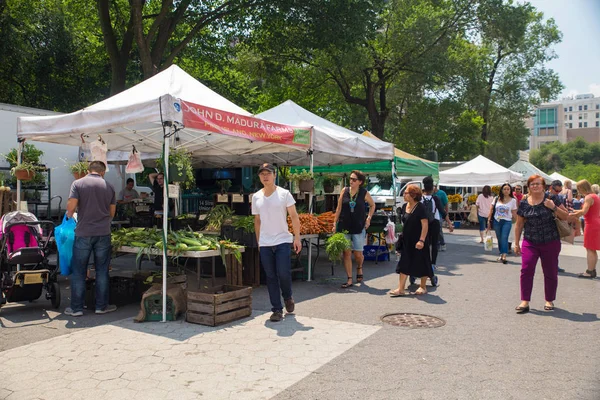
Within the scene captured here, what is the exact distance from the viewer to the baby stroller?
6.46 metres

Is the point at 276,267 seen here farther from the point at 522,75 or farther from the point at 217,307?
the point at 522,75

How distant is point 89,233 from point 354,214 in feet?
13.8

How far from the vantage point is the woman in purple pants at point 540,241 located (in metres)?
6.74

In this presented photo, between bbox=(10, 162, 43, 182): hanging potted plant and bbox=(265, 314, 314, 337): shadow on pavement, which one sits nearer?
bbox=(265, 314, 314, 337): shadow on pavement

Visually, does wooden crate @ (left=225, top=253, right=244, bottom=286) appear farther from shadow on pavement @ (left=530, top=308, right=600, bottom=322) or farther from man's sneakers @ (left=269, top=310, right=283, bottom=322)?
shadow on pavement @ (left=530, top=308, right=600, bottom=322)

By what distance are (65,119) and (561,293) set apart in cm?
833

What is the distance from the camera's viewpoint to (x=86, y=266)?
6.57m

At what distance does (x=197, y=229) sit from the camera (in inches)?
394

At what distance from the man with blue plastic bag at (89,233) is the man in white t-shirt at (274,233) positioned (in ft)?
6.66

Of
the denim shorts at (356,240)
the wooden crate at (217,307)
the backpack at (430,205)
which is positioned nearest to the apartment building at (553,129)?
the backpack at (430,205)

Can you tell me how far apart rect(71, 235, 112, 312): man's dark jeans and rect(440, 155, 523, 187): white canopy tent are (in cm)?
1882

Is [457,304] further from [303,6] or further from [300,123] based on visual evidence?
[303,6]

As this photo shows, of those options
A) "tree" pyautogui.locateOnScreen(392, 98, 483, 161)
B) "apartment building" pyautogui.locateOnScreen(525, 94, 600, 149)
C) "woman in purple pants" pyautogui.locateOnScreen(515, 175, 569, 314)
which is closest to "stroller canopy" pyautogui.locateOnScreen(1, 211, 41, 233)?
"woman in purple pants" pyautogui.locateOnScreen(515, 175, 569, 314)

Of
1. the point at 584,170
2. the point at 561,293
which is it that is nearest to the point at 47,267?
the point at 561,293
